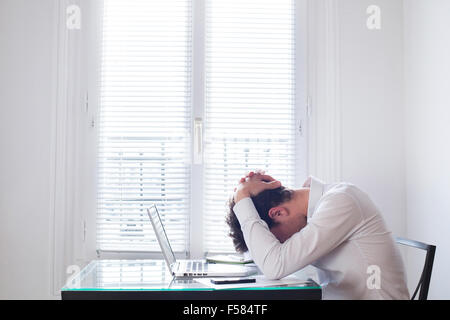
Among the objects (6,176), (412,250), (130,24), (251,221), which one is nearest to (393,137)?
(412,250)

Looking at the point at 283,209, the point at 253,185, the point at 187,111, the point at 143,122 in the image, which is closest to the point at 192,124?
the point at 187,111

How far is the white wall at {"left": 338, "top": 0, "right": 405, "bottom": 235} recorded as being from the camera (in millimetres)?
2383

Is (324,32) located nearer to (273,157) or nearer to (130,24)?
(273,157)

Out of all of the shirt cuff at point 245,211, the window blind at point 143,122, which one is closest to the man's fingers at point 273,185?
the shirt cuff at point 245,211

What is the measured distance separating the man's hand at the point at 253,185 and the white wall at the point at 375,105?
2.47 feet

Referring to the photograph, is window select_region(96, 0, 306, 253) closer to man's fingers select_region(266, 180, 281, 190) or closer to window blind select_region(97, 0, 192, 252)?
window blind select_region(97, 0, 192, 252)

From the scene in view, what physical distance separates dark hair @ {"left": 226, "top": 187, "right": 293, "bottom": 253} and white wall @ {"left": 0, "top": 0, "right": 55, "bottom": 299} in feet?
3.63

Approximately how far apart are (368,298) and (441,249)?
2.49 feet

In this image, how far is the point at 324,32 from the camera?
2428 millimetres

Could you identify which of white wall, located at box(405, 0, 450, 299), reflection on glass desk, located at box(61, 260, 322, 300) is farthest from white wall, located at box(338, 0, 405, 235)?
reflection on glass desk, located at box(61, 260, 322, 300)

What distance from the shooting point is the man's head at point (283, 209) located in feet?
5.63

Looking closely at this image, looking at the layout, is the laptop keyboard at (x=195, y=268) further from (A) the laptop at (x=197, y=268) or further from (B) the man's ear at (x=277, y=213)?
(B) the man's ear at (x=277, y=213)
